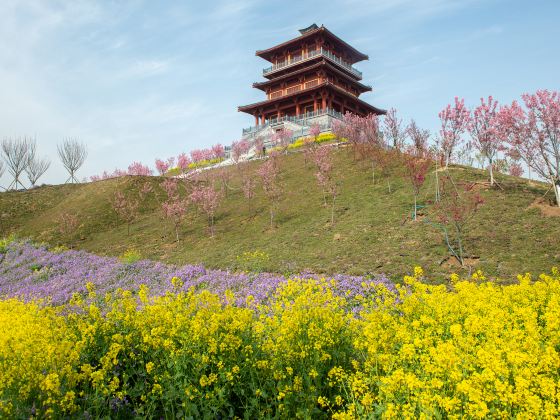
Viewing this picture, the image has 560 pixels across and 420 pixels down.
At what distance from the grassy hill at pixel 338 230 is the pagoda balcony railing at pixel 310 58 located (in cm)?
2698

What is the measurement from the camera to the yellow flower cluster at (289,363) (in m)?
3.91

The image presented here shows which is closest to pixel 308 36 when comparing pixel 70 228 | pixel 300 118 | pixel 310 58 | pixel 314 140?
pixel 310 58

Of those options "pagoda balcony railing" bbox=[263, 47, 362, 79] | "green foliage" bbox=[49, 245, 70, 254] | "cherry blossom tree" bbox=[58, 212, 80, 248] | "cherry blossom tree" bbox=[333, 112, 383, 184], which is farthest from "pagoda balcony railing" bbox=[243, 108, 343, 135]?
"green foliage" bbox=[49, 245, 70, 254]

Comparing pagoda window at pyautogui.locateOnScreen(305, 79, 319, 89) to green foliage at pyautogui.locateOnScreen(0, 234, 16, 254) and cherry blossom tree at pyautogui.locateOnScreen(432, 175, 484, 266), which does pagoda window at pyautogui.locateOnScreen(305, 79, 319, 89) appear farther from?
green foliage at pyautogui.locateOnScreen(0, 234, 16, 254)

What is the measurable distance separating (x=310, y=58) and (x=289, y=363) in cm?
5442

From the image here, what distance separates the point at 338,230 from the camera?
678 inches

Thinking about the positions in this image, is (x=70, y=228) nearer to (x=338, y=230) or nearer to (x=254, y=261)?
(x=254, y=261)

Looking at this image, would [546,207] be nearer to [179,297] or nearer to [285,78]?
[179,297]

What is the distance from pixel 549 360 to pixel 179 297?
17.2 feet

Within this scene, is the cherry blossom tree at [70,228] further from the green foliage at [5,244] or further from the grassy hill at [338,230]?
the green foliage at [5,244]

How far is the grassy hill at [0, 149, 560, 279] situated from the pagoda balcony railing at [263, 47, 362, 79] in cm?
2698

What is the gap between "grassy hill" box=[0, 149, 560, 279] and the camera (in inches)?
511

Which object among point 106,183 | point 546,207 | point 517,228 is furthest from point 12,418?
point 106,183

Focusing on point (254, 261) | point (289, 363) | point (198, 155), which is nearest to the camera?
point (289, 363)
